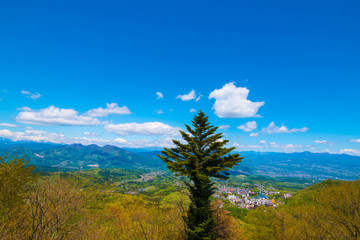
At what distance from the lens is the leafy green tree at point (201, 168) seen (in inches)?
700

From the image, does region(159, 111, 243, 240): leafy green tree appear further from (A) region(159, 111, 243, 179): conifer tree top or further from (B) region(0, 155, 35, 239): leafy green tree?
(B) region(0, 155, 35, 239): leafy green tree

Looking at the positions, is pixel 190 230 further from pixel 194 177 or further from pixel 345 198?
pixel 345 198

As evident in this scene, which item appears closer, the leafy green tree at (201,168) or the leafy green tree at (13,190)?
the leafy green tree at (13,190)

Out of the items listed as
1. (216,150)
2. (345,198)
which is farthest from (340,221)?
(216,150)

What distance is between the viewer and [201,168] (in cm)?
1878

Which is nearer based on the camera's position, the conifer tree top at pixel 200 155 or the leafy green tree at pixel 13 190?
the leafy green tree at pixel 13 190

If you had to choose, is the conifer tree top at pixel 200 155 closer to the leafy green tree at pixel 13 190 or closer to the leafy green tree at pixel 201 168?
the leafy green tree at pixel 201 168

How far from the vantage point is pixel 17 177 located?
45.4 ft

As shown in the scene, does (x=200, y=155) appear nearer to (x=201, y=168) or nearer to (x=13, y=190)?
(x=201, y=168)

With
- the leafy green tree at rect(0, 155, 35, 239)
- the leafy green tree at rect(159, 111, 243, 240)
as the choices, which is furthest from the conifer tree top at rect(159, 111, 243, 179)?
the leafy green tree at rect(0, 155, 35, 239)

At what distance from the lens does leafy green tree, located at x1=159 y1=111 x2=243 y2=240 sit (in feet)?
58.3

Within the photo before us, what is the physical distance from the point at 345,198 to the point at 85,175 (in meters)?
33.8

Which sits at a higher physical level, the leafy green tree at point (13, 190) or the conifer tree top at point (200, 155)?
the conifer tree top at point (200, 155)

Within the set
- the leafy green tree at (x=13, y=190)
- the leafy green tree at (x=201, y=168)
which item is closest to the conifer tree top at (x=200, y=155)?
the leafy green tree at (x=201, y=168)
